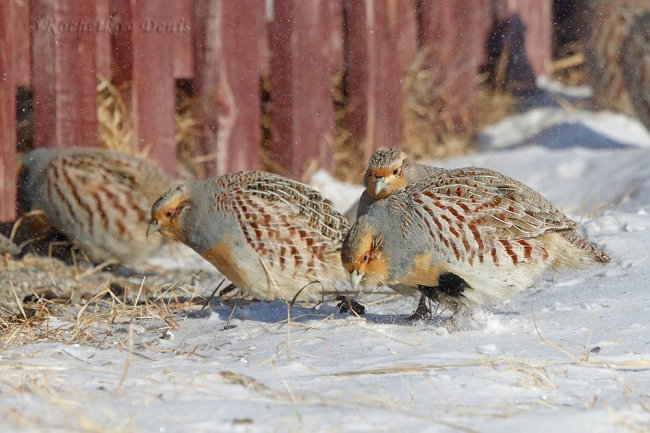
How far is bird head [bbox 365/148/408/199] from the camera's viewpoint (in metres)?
4.99

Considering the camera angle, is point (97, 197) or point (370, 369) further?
point (97, 197)

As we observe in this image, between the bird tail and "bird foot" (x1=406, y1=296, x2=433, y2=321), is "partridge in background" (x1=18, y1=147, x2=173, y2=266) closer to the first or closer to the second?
"bird foot" (x1=406, y1=296, x2=433, y2=321)

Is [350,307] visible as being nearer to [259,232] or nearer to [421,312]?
[421,312]

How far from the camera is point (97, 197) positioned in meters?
6.49

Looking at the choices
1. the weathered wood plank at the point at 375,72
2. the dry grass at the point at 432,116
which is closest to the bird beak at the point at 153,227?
the weathered wood plank at the point at 375,72

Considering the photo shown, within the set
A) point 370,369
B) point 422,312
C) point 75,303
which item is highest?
point 370,369

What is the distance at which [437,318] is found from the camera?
Result: 15.4 feet

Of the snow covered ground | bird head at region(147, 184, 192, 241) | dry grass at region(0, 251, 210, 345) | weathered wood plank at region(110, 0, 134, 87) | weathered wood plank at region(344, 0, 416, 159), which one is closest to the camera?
the snow covered ground

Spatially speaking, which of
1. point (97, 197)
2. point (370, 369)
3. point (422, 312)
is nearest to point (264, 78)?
point (97, 197)

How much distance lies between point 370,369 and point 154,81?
3.96 meters

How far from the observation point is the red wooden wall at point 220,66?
6539 mm

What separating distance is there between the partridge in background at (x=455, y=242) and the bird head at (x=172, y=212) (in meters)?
1.12

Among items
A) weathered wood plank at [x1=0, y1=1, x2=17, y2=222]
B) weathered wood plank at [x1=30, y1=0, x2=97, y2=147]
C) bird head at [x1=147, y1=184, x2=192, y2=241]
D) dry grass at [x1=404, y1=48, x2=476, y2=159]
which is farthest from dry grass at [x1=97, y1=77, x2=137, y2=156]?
dry grass at [x1=404, y1=48, x2=476, y2=159]

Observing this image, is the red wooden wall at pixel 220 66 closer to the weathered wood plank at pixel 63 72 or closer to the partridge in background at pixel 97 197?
the weathered wood plank at pixel 63 72
